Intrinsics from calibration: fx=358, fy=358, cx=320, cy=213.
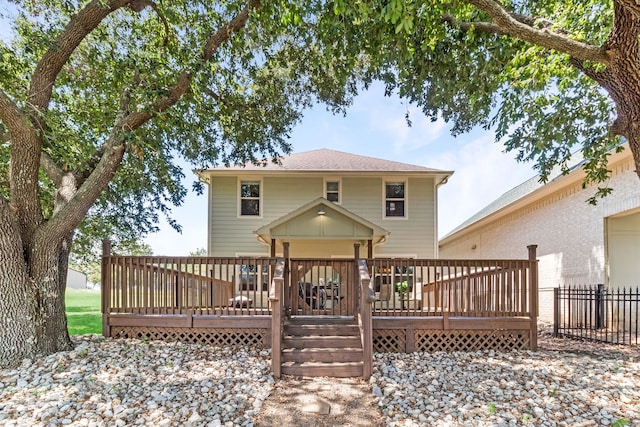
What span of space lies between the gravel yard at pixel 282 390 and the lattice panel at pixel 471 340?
1.50 ft

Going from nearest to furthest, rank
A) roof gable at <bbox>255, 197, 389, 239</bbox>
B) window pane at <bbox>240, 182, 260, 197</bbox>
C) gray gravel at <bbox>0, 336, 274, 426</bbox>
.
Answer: gray gravel at <bbox>0, 336, 274, 426</bbox> → roof gable at <bbox>255, 197, 389, 239</bbox> → window pane at <bbox>240, 182, 260, 197</bbox>

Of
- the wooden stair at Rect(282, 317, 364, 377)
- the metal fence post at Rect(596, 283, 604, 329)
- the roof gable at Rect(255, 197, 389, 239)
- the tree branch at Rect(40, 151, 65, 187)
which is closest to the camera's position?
the wooden stair at Rect(282, 317, 364, 377)

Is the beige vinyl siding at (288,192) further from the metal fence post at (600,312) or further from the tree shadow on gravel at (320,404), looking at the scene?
the metal fence post at (600,312)

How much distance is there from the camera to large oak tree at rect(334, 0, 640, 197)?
4.93 meters

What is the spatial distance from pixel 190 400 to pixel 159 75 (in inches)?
236

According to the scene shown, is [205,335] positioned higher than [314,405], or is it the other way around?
[205,335]

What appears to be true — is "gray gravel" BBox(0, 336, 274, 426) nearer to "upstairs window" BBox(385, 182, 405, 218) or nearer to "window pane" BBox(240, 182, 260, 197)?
"window pane" BBox(240, 182, 260, 197)

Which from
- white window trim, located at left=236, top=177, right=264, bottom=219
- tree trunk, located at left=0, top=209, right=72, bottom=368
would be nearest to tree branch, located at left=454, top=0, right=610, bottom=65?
tree trunk, located at left=0, top=209, right=72, bottom=368

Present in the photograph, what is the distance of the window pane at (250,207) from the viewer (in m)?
13.1

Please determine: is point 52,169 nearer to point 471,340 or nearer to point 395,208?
point 471,340

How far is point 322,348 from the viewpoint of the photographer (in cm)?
594

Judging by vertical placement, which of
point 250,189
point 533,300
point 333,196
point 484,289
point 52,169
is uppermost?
point 250,189

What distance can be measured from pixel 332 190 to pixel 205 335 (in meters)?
7.58

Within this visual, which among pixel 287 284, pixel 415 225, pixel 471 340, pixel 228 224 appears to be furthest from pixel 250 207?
pixel 471 340
